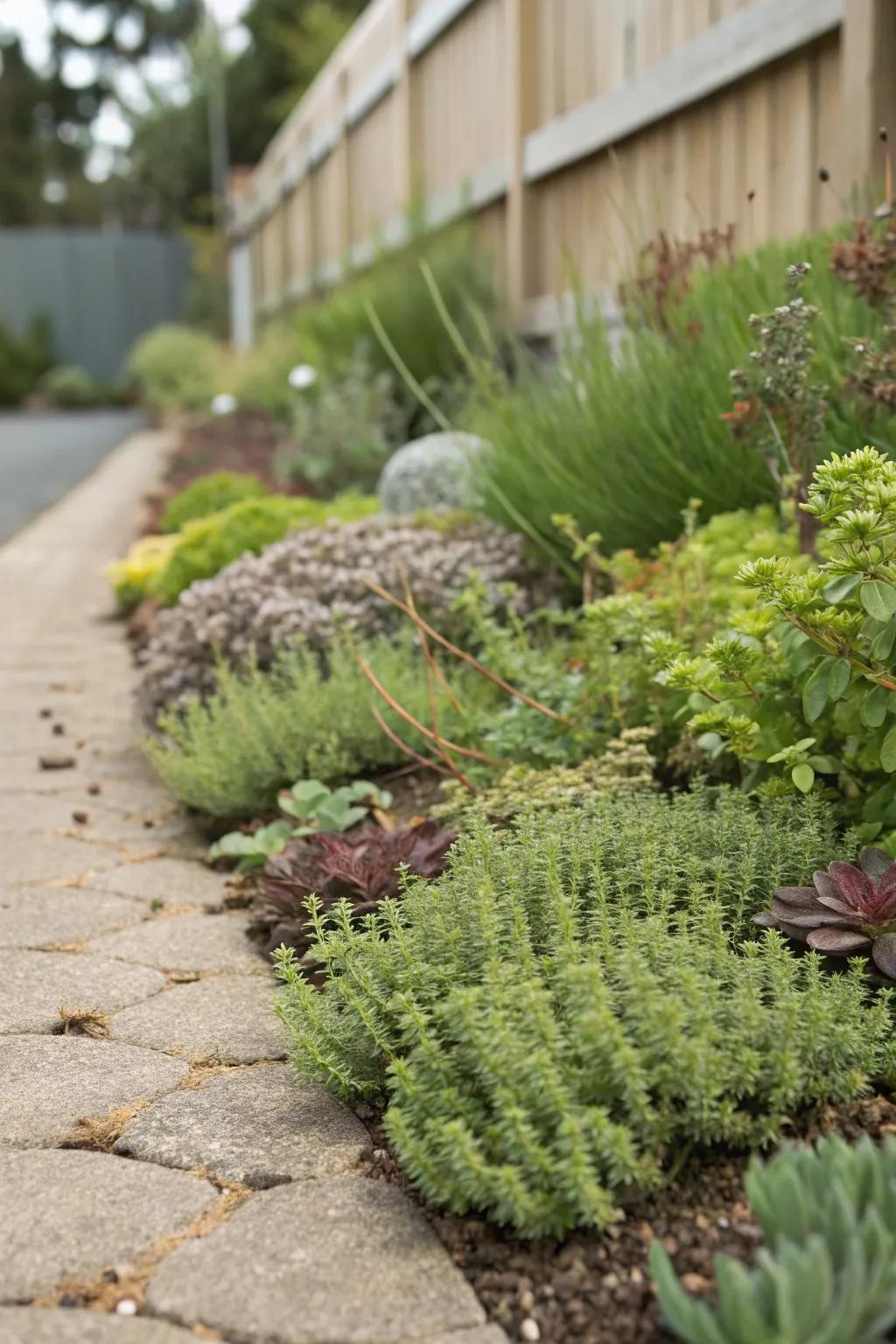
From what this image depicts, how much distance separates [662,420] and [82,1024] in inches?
84.6

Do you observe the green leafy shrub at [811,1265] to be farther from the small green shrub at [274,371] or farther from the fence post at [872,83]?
the small green shrub at [274,371]

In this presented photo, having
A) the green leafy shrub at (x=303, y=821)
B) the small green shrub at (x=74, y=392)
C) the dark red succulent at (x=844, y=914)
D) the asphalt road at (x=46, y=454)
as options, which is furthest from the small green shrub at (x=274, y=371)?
the small green shrub at (x=74, y=392)

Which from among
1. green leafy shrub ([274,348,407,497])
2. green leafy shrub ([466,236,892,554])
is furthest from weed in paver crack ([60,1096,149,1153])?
green leafy shrub ([274,348,407,497])

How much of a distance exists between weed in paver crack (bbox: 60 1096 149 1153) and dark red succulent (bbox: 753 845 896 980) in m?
0.85

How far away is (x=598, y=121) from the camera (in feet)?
17.2

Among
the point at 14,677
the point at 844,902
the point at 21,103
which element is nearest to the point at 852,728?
the point at 844,902

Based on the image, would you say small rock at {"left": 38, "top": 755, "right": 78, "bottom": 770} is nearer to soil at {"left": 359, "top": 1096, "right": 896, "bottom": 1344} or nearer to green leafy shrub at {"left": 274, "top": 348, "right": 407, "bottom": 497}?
soil at {"left": 359, "top": 1096, "right": 896, "bottom": 1344}

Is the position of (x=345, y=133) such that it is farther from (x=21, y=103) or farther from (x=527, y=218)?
(x=21, y=103)

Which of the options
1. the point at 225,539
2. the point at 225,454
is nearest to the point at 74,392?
the point at 225,454

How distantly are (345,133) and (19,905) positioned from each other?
9.21 metres

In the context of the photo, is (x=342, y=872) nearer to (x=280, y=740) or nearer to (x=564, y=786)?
(x=564, y=786)

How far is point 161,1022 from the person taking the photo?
6.52ft

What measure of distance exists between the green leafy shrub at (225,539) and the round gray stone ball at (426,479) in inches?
16.9

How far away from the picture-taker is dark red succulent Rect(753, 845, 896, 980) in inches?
64.8
